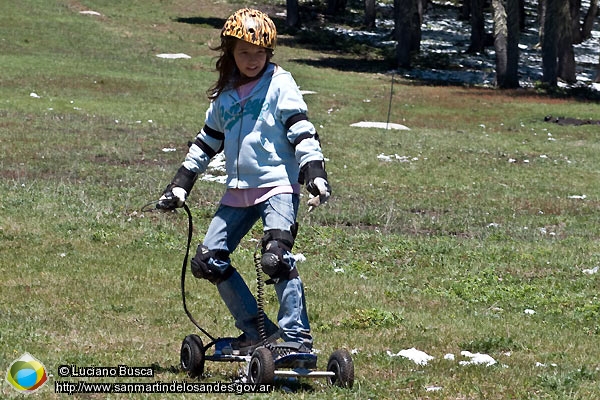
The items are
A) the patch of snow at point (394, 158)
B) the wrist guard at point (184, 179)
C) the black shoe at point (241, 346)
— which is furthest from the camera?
the patch of snow at point (394, 158)

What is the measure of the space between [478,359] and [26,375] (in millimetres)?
3574

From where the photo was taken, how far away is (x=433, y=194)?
22.0m

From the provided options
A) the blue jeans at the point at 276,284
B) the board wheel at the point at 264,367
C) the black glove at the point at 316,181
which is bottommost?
the board wheel at the point at 264,367

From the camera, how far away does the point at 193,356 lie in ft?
23.8

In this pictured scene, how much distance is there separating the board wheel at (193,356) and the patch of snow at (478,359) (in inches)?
84.2

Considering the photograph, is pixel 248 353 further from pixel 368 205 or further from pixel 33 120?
pixel 33 120

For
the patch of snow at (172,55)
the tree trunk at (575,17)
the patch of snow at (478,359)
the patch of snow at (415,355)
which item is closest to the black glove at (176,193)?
the patch of snow at (415,355)

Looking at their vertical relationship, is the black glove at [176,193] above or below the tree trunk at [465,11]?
above

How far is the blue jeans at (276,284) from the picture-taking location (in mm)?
7010

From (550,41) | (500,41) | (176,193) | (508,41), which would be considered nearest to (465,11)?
(500,41)

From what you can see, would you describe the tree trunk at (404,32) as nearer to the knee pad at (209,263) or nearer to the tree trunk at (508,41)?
the tree trunk at (508,41)

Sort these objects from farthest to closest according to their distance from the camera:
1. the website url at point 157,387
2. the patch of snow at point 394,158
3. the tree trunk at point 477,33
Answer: the tree trunk at point 477,33 → the patch of snow at point 394,158 → the website url at point 157,387

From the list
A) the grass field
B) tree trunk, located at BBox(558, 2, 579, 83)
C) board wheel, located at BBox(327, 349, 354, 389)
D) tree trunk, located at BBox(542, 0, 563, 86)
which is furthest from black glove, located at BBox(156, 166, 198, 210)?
tree trunk, located at BBox(558, 2, 579, 83)

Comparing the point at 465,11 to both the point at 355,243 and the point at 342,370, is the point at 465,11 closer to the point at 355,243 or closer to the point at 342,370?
the point at 355,243
